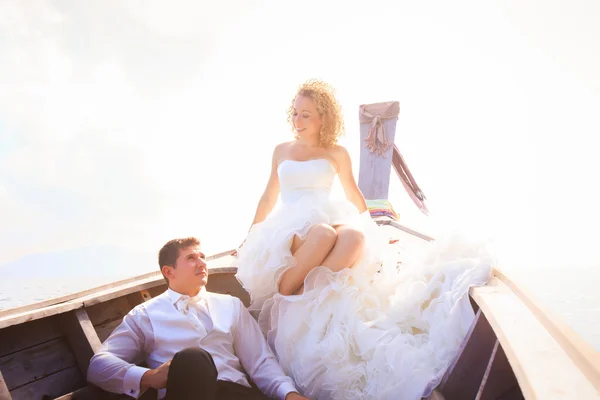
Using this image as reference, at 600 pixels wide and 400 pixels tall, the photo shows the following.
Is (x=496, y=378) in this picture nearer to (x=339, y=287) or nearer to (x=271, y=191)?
(x=339, y=287)

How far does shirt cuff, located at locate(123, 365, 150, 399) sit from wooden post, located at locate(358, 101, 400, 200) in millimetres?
4810

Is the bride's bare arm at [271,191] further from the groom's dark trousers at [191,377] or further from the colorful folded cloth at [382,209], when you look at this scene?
the colorful folded cloth at [382,209]

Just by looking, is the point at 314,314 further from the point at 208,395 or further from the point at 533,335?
the point at 533,335

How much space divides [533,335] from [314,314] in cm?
108

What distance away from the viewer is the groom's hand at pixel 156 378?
153 cm

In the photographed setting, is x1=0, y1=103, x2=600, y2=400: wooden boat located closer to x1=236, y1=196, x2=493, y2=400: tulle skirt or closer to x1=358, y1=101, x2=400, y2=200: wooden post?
x1=236, y1=196, x2=493, y2=400: tulle skirt

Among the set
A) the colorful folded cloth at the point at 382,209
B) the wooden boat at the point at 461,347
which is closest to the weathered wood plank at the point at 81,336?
the wooden boat at the point at 461,347

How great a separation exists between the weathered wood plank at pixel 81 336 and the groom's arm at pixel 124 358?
0.67 ft

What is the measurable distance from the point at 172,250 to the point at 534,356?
1.48 meters

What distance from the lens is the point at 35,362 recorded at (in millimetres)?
1745

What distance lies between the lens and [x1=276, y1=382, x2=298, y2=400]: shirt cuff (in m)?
1.68

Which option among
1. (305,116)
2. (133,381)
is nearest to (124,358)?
(133,381)

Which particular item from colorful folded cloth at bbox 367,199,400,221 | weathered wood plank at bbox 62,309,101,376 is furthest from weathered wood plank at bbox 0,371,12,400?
colorful folded cloth at bbox 367,199,400,221

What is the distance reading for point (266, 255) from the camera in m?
2.32
